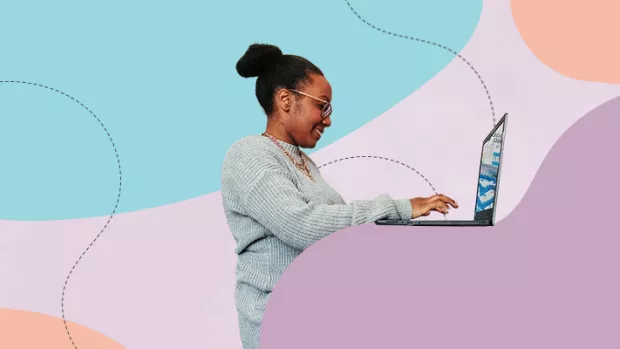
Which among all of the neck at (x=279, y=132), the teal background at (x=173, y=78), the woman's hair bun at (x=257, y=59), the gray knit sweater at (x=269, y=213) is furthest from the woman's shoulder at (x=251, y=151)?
the teal background at (x=173, y=78)

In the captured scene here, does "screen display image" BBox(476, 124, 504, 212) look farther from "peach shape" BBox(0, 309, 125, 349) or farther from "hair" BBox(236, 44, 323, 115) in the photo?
"peach shape" BBox(0, 309, 125, 349)

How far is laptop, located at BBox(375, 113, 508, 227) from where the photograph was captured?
4.11ft

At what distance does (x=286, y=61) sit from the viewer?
5.61ft

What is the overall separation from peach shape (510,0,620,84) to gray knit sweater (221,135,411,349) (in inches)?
51.8

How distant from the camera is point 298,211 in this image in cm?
138

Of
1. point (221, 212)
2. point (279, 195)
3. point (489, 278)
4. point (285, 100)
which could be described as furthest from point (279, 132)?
point (221, 212)

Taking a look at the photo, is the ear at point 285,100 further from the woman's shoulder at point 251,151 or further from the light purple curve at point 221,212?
the light purple curve at point 221,212

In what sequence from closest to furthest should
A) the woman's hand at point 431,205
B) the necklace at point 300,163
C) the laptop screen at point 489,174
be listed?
the laptop screen at point 489,174 → the woman's hand at point 431,205 → the necklace at point 300,163

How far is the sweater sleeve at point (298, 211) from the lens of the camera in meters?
1.36

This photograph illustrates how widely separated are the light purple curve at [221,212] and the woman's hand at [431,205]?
44.5 inches

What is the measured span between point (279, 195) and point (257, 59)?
1.39 feet

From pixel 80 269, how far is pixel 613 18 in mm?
2008

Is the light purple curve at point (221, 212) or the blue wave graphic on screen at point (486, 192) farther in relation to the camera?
the light purple curve at point (221, 212)

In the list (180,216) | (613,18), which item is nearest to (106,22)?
(180,216)
